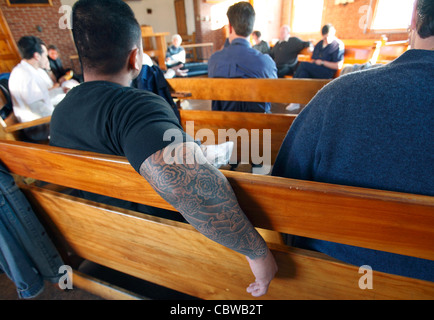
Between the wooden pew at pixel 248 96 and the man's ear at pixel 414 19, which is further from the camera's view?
the wooden pew at pixel 248 96

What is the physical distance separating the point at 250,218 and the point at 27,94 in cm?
272

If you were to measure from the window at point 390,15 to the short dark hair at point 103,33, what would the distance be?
9.70 m

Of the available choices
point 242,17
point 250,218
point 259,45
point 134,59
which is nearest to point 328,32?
point 259,45

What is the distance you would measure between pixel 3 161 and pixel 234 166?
136 centimetres

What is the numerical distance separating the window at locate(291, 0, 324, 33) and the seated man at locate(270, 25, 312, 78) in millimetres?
5340

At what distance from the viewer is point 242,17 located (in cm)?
196

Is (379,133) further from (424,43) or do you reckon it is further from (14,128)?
(14,128)

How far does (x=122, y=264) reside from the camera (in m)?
1.06

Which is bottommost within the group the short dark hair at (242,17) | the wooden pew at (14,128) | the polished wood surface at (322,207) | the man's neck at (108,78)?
the wooden pew at (14,128)

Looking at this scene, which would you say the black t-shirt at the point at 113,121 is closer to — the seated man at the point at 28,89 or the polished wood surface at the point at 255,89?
the polished wood surface at the point at 255,89

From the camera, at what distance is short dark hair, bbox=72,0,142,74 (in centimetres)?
76

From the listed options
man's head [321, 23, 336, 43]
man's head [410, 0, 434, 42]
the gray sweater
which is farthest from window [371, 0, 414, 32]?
the gray sweater

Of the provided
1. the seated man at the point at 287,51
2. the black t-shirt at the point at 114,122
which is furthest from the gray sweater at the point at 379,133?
the seated man at the point at 287,51

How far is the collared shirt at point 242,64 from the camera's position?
6.46 feet
